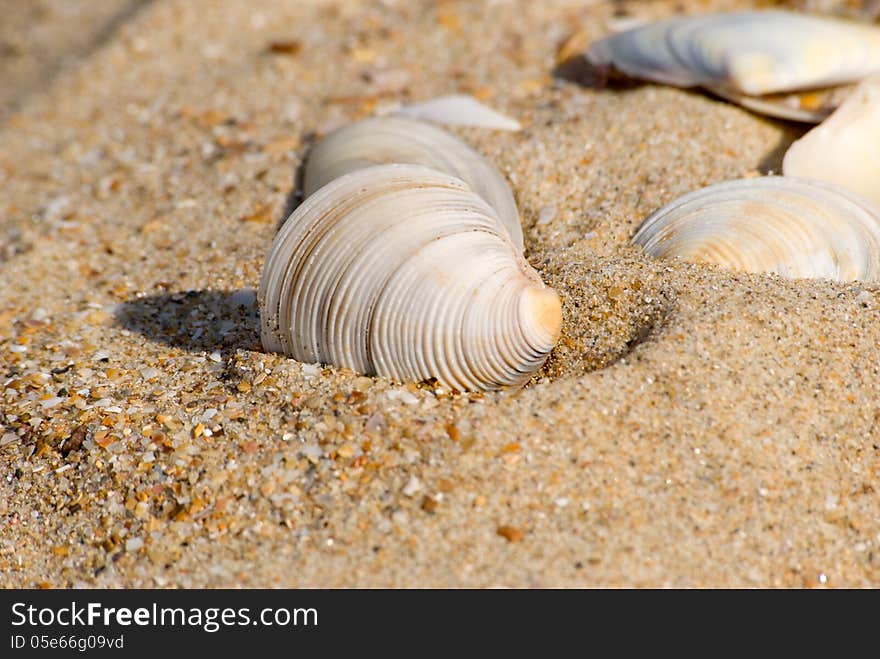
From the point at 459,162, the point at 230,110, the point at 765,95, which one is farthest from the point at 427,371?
the point at 230,110

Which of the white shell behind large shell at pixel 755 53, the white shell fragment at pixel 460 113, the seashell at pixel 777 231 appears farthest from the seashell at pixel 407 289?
the white shell behind large shell at pixel 755 53

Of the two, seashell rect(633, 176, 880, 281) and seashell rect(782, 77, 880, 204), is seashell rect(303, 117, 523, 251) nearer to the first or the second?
seashell rect(633, 176, 880, 281)

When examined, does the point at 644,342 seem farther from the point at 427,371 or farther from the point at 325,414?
the point at 325,414

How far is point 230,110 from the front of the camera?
4.43m

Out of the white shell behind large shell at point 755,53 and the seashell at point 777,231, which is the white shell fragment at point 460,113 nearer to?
the white shell behind large shell at point 755,53

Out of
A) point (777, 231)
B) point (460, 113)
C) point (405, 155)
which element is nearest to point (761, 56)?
point (777, 231)

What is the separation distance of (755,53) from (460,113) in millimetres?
1123

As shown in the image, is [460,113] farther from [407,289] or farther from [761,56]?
[407,289]

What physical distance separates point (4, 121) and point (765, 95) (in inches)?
140

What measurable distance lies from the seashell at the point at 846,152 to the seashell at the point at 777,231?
223 millimetres

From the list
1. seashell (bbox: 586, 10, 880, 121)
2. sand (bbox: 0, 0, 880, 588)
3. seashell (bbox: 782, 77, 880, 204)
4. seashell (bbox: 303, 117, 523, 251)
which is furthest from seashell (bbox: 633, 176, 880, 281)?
seashell (bbox: 586, 10, 880, 121)

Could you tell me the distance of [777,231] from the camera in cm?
297

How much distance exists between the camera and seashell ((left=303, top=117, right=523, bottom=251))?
3.42 m
